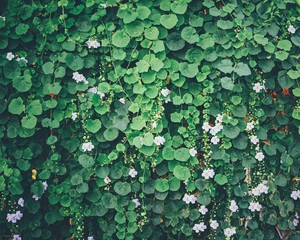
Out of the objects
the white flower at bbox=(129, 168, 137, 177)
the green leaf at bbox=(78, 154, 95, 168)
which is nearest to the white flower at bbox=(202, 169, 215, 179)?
the white flower at bbox=(129, 168, 137, 177)

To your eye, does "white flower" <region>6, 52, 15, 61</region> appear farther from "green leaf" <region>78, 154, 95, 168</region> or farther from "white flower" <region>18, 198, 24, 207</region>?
"white flower" <region>18, 198, 24, 207</region>

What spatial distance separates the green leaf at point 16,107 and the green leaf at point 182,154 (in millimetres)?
926

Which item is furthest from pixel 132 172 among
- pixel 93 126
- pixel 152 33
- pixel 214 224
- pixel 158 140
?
pixel 152 33

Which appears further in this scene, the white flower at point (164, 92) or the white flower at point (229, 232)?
the white flower at point (229, 232)

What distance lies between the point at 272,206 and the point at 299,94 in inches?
27.6

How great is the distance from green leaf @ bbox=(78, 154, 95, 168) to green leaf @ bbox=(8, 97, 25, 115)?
0.44m

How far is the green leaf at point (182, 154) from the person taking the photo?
105 inches

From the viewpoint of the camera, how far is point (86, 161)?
2686mm

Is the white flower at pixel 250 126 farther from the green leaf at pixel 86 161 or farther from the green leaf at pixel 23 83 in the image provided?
the green leaf at pixel 23 83

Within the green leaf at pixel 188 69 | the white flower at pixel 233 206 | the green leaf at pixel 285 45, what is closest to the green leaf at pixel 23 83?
the green leaf at pixel 188 69

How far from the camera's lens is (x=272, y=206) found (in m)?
2.84

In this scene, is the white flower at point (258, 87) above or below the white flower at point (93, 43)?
below

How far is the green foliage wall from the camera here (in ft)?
8.83

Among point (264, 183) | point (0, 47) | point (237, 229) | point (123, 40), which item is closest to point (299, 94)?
point (264, 183)
